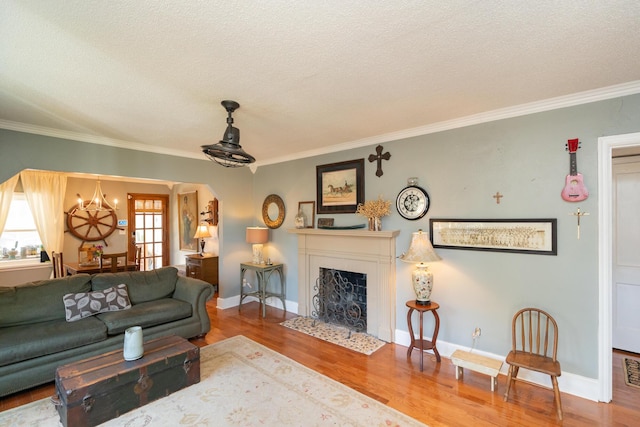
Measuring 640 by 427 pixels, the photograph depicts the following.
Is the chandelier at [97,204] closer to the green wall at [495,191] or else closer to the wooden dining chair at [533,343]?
the green wall at [495,191]

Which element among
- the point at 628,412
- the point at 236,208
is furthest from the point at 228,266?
the point at 628,412

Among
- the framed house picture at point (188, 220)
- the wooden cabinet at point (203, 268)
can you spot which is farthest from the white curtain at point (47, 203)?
the wooden cabinet at point (203, 268)

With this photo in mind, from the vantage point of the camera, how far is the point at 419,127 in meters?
3.28

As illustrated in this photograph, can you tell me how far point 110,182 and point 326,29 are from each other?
6.49 meters

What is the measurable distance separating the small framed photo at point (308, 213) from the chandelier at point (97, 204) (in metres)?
3.98

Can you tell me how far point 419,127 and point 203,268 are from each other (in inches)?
180

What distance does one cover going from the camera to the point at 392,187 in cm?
358

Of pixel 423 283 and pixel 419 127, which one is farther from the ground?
pixel 419 127

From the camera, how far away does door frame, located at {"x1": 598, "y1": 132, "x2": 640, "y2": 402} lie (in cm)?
236

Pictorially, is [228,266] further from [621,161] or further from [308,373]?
[621,161]

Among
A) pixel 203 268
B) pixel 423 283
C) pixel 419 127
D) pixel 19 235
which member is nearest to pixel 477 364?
pixel 423 283

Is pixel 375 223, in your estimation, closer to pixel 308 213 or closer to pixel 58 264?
pixel 308 213

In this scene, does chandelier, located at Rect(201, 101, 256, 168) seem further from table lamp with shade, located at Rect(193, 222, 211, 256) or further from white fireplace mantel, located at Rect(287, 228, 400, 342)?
table lamp with shade, located at Rect(193, 222, 211, 256)

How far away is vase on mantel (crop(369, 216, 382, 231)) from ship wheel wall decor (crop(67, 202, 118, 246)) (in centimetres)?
566
